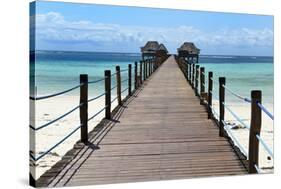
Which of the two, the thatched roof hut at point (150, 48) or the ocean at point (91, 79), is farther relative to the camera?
the thatched roof hut at point (150, 48)

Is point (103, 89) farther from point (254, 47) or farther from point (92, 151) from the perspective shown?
point (254, 47)

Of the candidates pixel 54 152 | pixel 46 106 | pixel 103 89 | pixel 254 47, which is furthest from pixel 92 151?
pixel 254 47

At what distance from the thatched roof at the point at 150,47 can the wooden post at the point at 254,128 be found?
1002 millimetres

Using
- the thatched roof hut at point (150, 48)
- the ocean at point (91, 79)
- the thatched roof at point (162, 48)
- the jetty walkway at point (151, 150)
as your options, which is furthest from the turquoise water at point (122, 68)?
the jetty walkway at point (151, 150)

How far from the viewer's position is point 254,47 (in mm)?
5031

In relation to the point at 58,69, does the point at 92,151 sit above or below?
below

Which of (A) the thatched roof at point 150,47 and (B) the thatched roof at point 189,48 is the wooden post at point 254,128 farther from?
(A) the thatched roof at point 150,47

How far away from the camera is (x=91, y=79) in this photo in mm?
4859

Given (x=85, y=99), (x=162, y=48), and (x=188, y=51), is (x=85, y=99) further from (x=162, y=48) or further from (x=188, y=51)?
(x=188, y=51)

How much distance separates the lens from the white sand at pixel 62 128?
4.15 meters

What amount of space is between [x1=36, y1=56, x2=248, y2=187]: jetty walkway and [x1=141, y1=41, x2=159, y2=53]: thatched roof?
0.37 meters

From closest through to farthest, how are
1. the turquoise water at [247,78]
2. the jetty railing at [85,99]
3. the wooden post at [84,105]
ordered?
the jetty railing at [85,99] → the wooden post at [84,105] → the turquoise water at [247,78]

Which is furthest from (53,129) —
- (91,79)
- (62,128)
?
(91,79)
